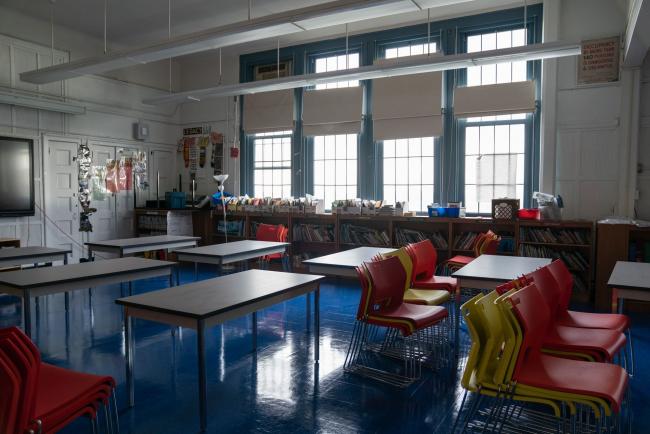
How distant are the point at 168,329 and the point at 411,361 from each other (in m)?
2.55

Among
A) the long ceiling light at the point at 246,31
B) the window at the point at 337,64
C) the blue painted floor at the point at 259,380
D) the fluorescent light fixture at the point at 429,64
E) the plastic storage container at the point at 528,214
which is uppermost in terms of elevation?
the window at the point at 337,64

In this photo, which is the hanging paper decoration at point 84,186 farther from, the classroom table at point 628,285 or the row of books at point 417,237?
the classroom table at point 628,285

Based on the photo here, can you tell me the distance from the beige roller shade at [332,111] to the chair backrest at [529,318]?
598 cm

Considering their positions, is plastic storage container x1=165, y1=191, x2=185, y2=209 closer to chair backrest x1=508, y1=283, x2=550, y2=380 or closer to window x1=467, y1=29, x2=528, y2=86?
window x1=467, y1=29, x2=528, y2=86

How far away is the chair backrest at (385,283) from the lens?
3.48 meters

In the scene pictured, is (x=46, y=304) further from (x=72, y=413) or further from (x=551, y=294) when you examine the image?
(x=551, y=294)

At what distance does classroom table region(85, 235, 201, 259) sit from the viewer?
5.62 metres

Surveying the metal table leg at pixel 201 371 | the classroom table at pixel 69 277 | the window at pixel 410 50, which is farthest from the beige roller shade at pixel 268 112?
the metal table leg at pixel 201 371

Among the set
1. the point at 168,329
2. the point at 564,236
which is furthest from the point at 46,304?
the point at 564,236

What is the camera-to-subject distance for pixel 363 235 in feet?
25.5

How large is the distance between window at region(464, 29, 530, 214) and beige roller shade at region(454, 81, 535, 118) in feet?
0.59

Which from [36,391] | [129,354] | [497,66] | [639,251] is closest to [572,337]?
[129,354]

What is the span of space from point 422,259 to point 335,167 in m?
4.13

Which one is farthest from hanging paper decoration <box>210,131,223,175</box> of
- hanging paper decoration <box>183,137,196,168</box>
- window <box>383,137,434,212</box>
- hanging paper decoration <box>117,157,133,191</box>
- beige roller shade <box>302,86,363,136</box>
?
window <box>383,137,434,212</box>
